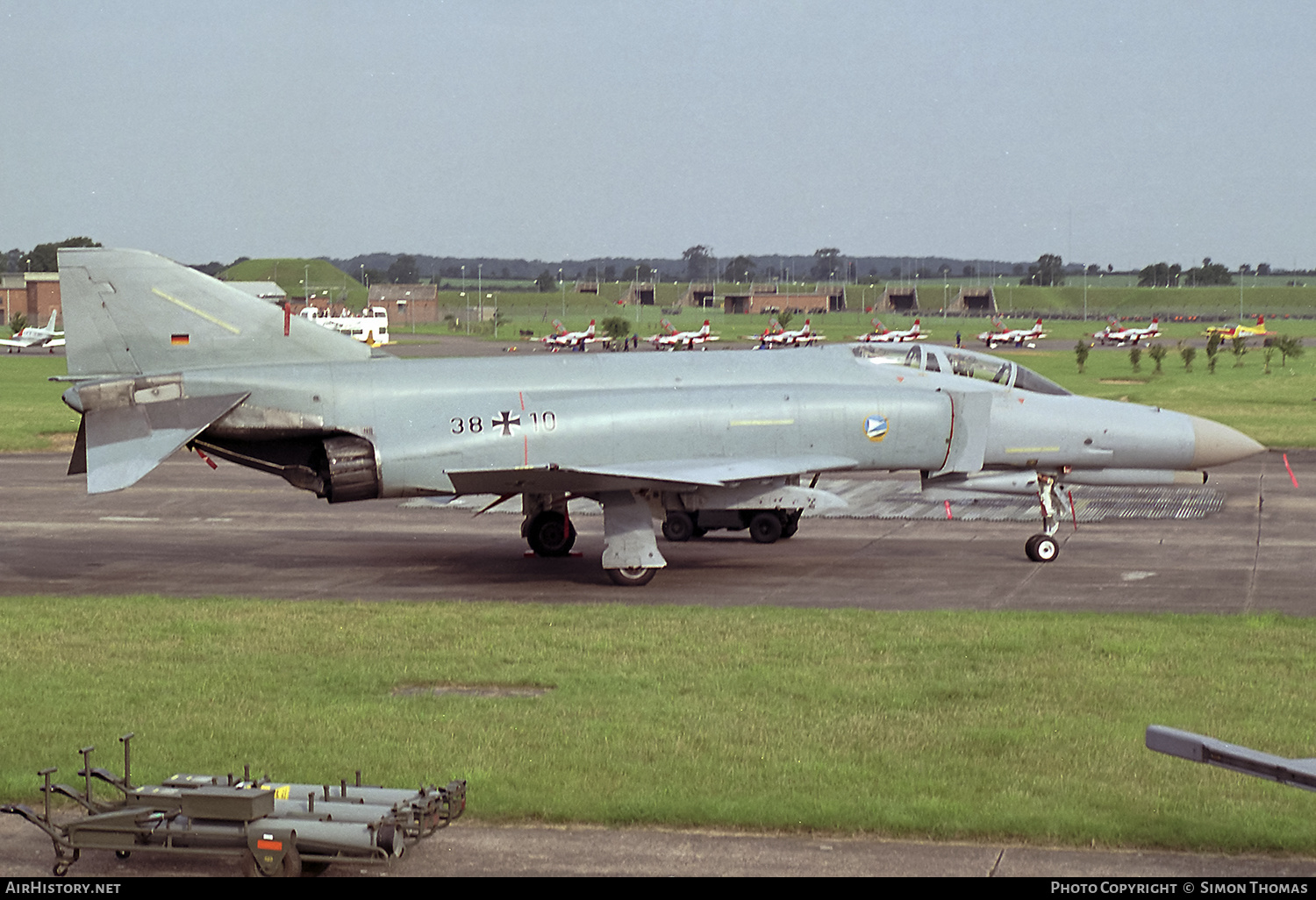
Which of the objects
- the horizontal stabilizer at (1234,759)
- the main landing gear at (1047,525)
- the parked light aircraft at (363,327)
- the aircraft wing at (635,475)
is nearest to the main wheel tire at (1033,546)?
the main landing gear at (1047,525)

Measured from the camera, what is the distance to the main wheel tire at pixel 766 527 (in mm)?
25906

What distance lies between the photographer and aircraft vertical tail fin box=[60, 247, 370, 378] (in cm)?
2166

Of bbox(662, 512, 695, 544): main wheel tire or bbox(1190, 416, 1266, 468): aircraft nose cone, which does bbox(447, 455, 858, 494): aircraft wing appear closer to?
bbox(662, 512, 695, 544): main wheel tire

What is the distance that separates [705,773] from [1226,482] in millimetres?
24612

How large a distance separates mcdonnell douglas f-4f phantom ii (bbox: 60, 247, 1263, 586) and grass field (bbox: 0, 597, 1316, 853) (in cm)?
258

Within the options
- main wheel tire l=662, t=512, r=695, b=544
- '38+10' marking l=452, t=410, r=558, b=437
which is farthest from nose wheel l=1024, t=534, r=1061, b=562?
'38+10' marking l=452, t=410, r=558, b=437

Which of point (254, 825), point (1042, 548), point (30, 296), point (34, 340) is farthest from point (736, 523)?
point (30, 296)

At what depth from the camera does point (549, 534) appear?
24.7 metres

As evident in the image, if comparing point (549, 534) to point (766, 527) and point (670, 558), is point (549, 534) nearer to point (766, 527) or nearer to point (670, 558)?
point (670, 558)

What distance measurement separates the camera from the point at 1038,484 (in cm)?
2416

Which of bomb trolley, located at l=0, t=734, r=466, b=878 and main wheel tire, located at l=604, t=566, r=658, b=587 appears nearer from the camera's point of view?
bomb trolley, located at l=0, t=734, r=466, b=878

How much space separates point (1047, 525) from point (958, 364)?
2.95m

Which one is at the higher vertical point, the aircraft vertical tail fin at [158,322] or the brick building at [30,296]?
the brick building at [30,296]

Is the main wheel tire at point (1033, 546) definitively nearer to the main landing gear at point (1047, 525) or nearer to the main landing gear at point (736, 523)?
the main landing gear at point (1047, 525)
